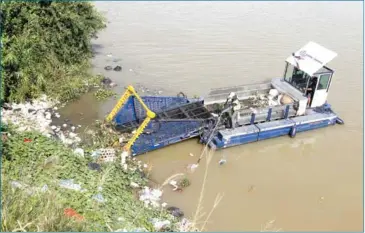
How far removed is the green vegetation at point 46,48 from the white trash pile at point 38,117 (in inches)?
10.9

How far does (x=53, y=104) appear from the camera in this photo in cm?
1200

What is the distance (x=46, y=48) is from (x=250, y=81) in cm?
696

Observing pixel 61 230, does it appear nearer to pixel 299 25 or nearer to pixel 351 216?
pixel 351 216

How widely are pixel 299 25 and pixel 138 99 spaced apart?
44.2ft

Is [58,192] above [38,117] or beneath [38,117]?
above

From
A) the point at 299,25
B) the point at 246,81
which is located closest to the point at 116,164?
the point at 246,81

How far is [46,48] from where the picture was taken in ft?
40.6

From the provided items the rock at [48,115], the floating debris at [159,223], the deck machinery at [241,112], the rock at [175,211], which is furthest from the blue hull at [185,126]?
the floating debris at [159,223]

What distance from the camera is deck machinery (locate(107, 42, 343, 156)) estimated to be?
10.3 meters

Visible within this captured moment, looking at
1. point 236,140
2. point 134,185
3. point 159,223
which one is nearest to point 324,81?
point 236,140

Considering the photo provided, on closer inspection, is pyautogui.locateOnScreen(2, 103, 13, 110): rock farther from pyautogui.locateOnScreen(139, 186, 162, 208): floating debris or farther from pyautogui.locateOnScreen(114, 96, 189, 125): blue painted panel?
pyautogui.locateOnScreen(139, 186, 162, 208): floating debris

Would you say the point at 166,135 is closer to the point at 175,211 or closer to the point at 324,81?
the point at 175,211

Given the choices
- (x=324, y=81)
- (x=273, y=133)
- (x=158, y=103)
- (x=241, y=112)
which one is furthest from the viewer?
(x=324, y=81)

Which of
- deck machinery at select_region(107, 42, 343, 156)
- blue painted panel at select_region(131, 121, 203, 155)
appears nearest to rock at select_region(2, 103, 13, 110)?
deck machinery at select_region(107, 42, 343, 156)
